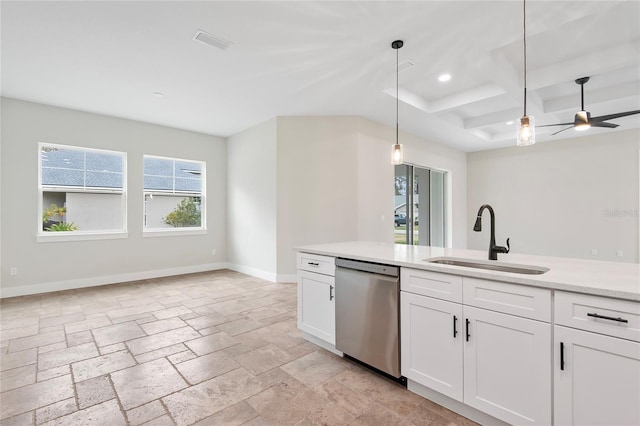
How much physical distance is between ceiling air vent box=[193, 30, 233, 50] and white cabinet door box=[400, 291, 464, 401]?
2.80m

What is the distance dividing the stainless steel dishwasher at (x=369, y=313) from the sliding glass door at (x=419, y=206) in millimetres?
3758

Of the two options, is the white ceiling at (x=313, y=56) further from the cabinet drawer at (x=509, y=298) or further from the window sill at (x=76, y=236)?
the cabinet drawer at (x=509, y=298)

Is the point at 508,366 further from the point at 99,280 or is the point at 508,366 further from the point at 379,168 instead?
the point at 99,280

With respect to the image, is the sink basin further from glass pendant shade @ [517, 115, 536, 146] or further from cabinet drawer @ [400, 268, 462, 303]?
glass pendant shade @ [517, 115, 536, 146]

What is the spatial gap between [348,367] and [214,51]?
324 cm

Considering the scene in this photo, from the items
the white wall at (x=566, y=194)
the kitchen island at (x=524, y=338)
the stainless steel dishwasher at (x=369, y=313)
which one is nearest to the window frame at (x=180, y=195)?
the stainless steel dishwasher at (x=369, y=313)

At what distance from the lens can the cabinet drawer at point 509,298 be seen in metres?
1.47

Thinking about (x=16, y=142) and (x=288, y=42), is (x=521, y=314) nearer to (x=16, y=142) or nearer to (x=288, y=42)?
(x=288, y=42)

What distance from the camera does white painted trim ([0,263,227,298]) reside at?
14.2 ft

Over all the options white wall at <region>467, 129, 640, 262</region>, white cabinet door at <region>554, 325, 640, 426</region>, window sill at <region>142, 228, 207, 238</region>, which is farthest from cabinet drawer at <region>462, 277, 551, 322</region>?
white wall at <region>467, 129, 640, 262</region>

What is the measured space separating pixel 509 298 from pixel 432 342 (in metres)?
0.56

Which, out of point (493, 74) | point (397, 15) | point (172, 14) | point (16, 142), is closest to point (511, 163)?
point (493, 74)

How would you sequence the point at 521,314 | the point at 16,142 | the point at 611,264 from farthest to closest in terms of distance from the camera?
the point at 16,142 < the point at 611,264 < the point at 521,314

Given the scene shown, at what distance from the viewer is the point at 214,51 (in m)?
3.06
